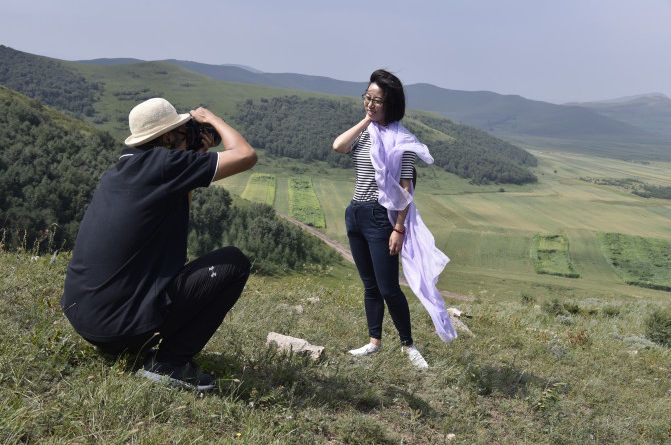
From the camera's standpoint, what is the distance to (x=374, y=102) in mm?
4637

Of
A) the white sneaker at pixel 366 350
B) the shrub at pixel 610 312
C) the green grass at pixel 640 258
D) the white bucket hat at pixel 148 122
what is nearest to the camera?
the white bucket hat at pixel 148 122

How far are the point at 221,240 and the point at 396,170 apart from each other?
72227 mm

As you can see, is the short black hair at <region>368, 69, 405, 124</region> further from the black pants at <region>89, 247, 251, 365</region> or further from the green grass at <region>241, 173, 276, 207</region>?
the green grass at <region>241, 173, 276, 207</region>

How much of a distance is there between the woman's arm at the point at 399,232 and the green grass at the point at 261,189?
3354 inches

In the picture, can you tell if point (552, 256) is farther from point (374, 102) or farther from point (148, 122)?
point (148, 122)

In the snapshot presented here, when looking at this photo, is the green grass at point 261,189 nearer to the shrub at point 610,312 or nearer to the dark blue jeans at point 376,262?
the shrub at point 610,312

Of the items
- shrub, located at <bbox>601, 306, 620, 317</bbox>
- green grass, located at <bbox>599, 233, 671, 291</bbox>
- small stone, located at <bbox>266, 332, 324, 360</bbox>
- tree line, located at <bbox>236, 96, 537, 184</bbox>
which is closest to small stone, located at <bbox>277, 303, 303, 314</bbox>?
small stone, located at <bbox>266, 332, 324, 360</bbox>

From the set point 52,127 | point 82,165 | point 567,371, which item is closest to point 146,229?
point 567,371

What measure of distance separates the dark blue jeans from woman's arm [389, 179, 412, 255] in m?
0.07

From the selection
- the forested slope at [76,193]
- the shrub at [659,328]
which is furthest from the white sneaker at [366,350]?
the forested slope at [76,193]

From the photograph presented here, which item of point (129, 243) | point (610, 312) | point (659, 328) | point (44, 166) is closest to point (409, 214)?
point (129, 243)

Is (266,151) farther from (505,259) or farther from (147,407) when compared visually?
(147,407)

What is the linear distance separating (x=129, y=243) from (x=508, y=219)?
4002 inches

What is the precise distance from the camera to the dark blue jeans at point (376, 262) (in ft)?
15.3
